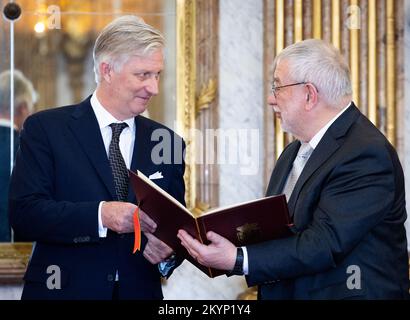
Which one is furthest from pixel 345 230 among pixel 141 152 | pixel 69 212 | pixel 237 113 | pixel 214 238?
pixel 237 113

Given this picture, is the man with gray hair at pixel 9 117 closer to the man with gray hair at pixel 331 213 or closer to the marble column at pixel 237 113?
the marble column at pixel 237 113

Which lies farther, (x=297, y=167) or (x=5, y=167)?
(x=5, y=167)

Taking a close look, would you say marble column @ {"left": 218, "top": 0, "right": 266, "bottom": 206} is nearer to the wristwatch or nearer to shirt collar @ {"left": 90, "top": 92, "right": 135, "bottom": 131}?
shirt collar @ {"left": 90, "top": 92, "right": 135, "bottom": 131}

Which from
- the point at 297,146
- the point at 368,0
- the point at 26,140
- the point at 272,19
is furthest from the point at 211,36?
the point at 26,140

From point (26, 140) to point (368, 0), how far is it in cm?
257

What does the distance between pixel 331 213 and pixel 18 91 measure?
2.74 meters

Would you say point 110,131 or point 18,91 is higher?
point 18,91

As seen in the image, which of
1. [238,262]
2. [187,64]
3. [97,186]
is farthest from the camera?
[187,64]

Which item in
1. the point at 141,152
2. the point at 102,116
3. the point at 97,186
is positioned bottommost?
the point at 97,186

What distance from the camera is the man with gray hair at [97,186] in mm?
3199

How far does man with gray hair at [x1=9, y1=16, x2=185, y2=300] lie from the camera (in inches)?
126

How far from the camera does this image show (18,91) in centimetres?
510

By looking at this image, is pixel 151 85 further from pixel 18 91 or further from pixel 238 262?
pixel 18 91
